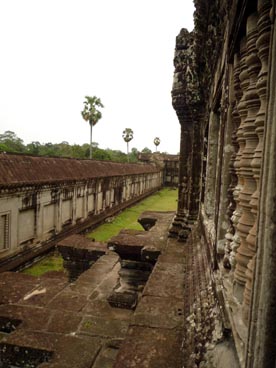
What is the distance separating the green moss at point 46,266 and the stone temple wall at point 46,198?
1.93 feet

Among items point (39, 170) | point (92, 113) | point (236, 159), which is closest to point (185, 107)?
point (236, 159)

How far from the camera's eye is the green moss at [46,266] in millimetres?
9768

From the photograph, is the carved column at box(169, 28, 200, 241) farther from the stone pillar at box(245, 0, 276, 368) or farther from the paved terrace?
the stone pillar at box(245, 0, 276, 368)

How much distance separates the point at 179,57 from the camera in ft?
19.2

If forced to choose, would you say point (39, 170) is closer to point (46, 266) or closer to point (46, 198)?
point (46, 198)

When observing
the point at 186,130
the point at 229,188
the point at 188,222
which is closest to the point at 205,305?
the point at 229,188

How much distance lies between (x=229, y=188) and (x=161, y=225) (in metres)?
5.00

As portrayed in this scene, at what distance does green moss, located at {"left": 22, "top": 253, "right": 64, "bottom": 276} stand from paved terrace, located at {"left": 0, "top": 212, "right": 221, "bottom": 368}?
3950 millimetres

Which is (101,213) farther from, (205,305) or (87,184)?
(205,305)

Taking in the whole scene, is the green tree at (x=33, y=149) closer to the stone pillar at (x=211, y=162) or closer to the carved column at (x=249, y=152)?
the stone pillar at (x=211, y=162)

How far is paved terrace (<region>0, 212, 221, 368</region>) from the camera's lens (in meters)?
2.13

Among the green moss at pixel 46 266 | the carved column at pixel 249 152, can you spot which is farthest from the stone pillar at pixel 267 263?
the green moss at pixel 46 266

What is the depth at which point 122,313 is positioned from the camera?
4.32 meters

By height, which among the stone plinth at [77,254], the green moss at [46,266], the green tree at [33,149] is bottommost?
the green moss at [46,266]
